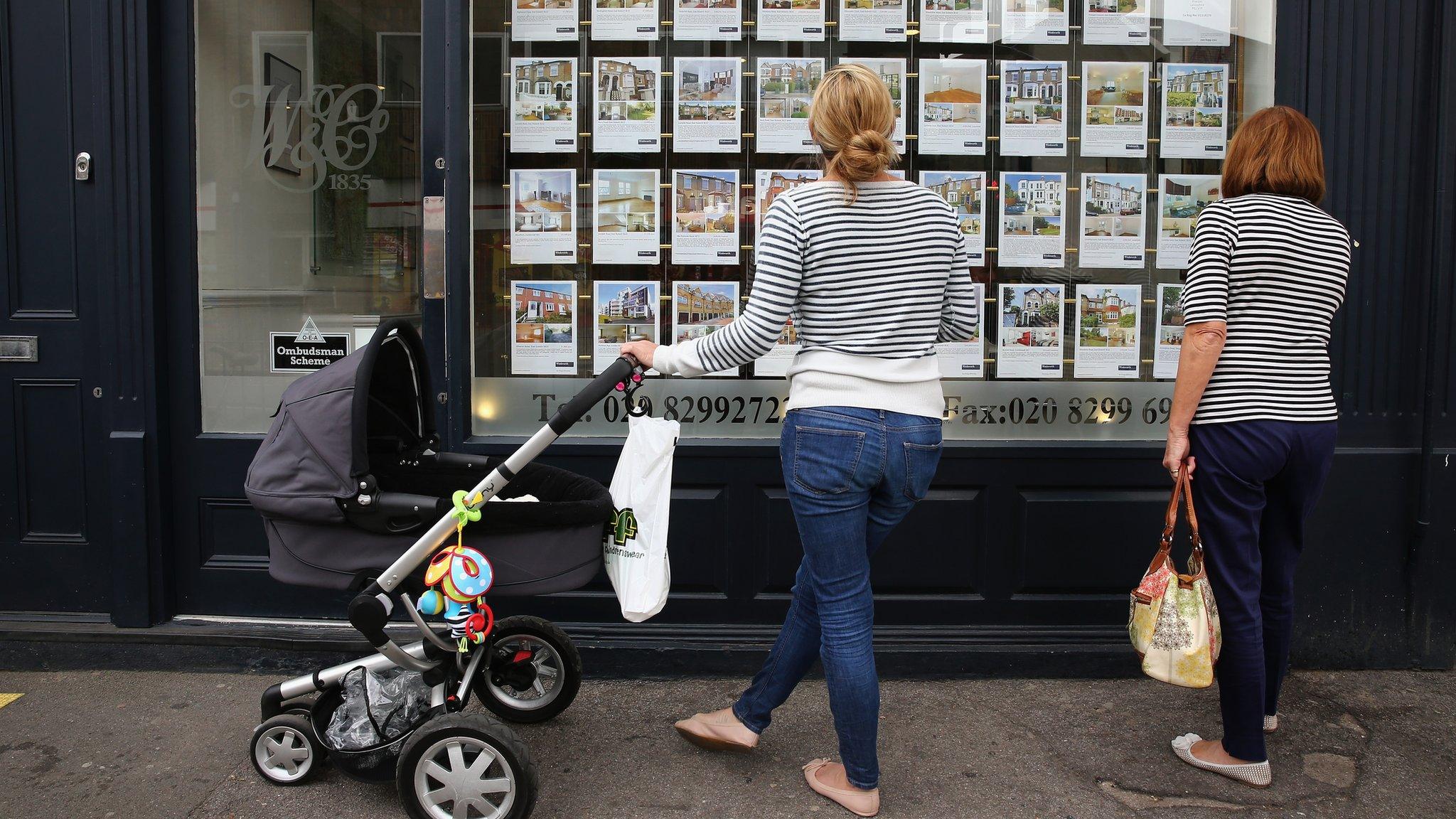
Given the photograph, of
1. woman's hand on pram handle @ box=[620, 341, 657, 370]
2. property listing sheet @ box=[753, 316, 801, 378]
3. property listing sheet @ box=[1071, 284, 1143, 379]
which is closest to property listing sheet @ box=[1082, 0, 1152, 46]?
property listing sheet @ box=[1071, 284, 1143, 379]

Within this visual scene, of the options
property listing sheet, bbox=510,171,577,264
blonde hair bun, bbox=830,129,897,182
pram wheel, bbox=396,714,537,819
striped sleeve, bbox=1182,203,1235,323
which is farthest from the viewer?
property listing sheet, bbox=510,171,577,264

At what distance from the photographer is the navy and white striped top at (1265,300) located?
9.54 ft

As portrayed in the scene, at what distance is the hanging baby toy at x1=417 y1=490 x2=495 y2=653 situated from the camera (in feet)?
8.59

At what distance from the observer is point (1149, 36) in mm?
4078

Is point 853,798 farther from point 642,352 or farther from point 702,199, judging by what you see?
point 702,199

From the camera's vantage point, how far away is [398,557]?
272 centimetres

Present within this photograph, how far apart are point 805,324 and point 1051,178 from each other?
1885mm

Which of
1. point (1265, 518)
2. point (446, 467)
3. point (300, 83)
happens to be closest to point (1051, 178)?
point (1265, 518)

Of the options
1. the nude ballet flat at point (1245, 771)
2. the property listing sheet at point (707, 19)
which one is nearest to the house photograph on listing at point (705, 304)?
the property listing sheet at point (707, 19)

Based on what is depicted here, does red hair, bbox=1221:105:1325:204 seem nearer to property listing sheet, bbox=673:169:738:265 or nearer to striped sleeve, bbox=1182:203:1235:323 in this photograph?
striped sleeve, bbox=1182:203:1235:323

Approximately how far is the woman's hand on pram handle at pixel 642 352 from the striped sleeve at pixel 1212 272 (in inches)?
61.1

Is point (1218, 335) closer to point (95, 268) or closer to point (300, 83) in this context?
point (300, 83)

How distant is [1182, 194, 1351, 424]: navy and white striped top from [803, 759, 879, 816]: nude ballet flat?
1.49 m

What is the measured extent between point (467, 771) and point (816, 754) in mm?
1174
